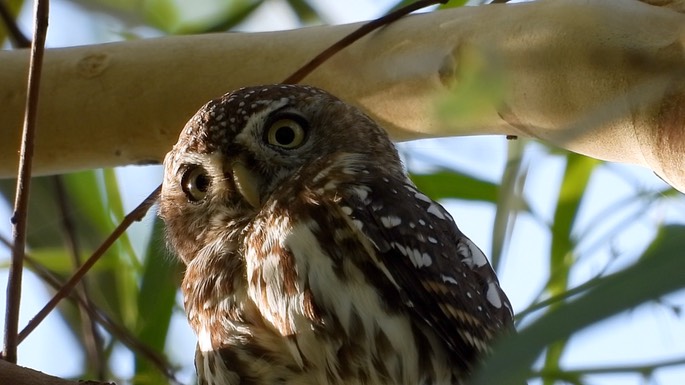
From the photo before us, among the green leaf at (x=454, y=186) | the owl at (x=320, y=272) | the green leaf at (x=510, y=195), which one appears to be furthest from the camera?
the green leaf at (x=454, y=186)

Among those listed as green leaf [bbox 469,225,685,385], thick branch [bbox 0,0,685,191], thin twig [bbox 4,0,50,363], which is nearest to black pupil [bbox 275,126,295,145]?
thick branch [bbox 0,0,685,191]

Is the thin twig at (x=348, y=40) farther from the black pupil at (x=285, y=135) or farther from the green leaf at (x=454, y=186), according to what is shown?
the green leaf at (x=454, y=186)

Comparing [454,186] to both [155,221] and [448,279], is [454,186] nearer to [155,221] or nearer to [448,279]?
[155,221]

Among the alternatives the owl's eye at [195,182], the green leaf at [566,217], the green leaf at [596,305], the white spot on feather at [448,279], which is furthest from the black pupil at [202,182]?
the green leaf at [596,305]

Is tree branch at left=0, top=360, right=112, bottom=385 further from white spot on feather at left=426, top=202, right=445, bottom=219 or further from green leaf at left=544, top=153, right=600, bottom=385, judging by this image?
green leaf at left=544, top=153, right=600, bottom=385

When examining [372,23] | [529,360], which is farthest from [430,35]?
[529,360]
